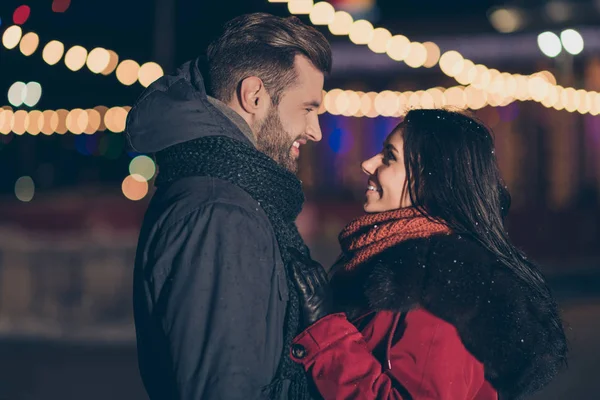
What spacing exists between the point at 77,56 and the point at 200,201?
11.5m

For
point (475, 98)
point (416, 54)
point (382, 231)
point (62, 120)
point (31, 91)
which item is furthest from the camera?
point (62, 120)

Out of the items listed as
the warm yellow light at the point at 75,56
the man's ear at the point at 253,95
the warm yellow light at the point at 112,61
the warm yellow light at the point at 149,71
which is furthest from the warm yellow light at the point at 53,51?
the man's ear at the point at 253,95

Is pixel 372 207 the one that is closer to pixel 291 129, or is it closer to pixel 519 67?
pixel 291 129

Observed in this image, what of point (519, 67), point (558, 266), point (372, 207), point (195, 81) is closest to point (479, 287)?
point (372, 207)

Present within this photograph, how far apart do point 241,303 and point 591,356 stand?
7504 millimetres

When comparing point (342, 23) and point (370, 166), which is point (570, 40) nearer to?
point (342, 23)

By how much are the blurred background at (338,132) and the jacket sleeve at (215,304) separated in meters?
5.55

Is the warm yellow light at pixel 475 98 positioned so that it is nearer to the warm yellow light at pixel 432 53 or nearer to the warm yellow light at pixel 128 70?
the warm yellow light at pixel 432 53

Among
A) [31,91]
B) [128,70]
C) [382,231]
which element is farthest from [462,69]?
[382,231]

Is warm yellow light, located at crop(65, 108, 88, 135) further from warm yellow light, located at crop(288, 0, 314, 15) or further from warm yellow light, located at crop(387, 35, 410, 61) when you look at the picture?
warm yellow light, located at crop(288, 0, 314, 15)

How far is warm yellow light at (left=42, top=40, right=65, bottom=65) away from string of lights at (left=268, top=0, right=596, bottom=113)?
397 centimetres

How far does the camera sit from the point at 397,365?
257 cm

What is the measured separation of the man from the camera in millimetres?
2287

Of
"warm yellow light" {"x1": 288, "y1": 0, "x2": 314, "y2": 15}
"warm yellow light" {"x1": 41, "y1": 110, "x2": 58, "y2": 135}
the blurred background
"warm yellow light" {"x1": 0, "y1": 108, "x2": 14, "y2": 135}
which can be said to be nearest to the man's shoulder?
the blurred background
